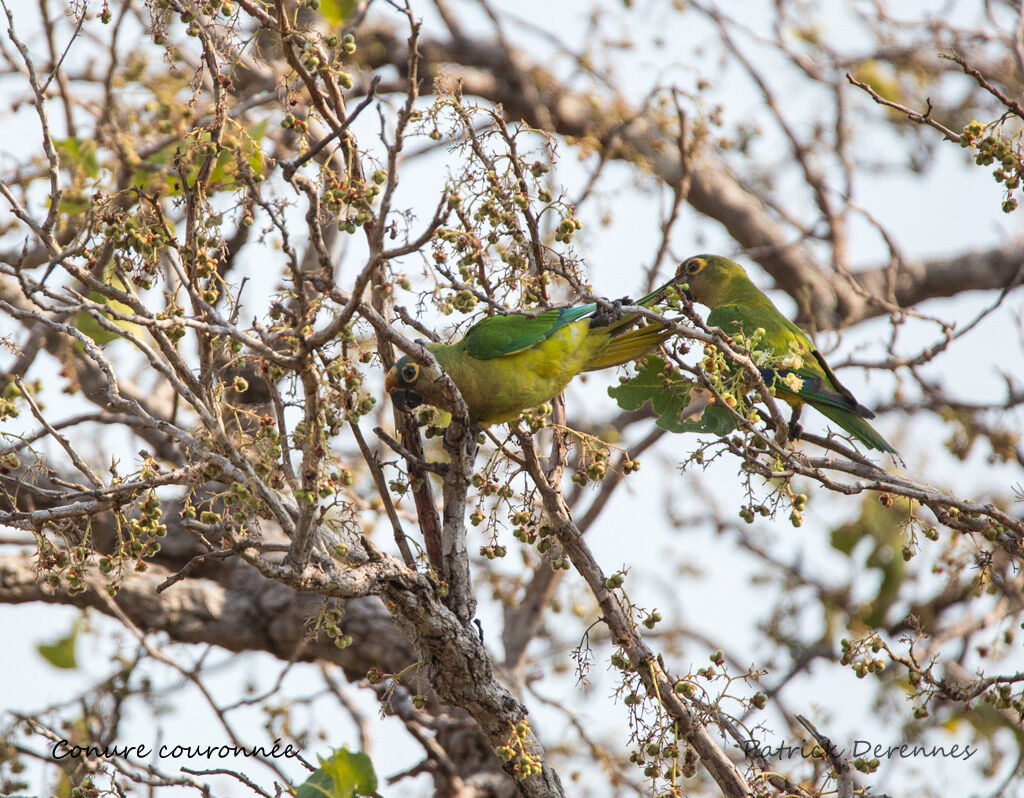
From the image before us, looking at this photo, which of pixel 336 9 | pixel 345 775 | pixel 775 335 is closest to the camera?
pixel 345 775

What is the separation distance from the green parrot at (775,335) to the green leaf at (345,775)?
2227 mm

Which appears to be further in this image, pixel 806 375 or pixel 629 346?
pixel 806 375

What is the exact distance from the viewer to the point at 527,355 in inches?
182

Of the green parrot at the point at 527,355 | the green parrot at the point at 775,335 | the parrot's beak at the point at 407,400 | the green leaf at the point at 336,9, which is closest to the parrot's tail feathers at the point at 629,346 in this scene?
the green parrot at the point at 527,355

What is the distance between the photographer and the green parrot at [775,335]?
504 centimetres

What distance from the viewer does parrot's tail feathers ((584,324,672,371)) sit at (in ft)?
15.1

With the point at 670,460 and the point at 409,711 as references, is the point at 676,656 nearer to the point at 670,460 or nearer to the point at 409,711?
the point at 670,460

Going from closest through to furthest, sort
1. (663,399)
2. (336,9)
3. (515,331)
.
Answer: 1. (663,399)
2. (515,331)
3. (336,9)

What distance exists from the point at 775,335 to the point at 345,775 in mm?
3396

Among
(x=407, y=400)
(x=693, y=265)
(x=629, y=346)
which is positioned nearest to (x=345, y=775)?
(x=407, y=400)

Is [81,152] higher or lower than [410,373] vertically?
higher

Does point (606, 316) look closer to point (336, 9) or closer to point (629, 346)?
point (629, 346)

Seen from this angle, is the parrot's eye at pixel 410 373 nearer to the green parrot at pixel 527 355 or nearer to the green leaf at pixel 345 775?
the green parrot at pixel 527 355

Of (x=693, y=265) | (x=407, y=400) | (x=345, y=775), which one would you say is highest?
(x=693, y=265)
